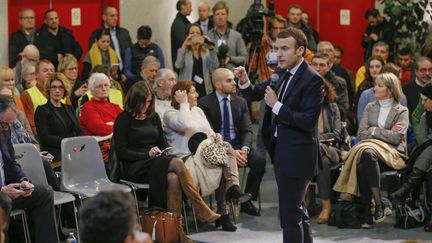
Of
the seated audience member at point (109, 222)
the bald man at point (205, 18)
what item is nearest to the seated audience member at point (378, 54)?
the bald man at point (205, 18)

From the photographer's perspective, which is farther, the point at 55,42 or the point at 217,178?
the point at 55,42

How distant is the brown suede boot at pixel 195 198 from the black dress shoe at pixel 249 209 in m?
0.73

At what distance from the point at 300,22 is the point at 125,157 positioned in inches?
186

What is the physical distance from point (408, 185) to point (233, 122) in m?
1.59

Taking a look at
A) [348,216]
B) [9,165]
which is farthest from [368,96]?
[9,165]

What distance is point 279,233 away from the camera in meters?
7.73

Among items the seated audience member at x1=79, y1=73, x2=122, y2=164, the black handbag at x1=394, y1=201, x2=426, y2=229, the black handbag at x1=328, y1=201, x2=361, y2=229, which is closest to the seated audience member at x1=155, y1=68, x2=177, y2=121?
the seated audience member at x1=79, y1=73, x2=122, y2=164

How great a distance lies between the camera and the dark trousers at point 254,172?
8258 millimetres

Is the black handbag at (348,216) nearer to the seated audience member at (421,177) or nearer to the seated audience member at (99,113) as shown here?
the seated audience member at (421,177)

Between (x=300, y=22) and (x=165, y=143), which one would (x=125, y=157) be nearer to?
(x=165, y=143)

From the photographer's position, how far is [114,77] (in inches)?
402

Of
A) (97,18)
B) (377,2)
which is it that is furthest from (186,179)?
(377,2)

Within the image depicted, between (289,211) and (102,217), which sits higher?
(102,217)

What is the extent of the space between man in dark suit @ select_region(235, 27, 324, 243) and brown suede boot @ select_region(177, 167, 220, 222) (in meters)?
1.54
